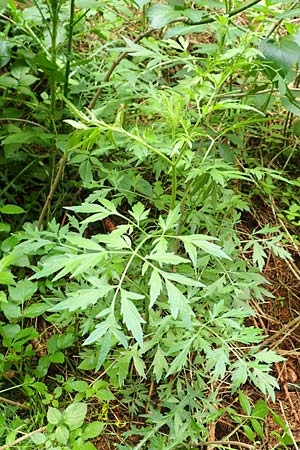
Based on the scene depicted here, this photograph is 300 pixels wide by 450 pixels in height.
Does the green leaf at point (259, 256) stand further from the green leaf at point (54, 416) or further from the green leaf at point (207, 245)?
the green leaf at point (54, 416)

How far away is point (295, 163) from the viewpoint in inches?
91.1

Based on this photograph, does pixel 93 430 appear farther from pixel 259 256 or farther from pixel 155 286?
pixel 259 256

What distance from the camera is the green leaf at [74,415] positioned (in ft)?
4.52

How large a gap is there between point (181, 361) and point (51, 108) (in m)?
1.09

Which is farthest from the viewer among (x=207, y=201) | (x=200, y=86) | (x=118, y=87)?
(x=118, y=87)

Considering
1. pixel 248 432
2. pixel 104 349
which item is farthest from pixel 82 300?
pixel 248 432

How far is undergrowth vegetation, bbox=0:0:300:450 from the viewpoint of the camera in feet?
3.98

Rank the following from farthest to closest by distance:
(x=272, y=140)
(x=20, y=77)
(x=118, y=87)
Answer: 1. (x=272, y=140)
2. (x=20, y=77)
3. (x=118, y=87)

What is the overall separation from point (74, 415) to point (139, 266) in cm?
43

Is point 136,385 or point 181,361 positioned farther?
point 136,385

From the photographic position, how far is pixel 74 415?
1391 millimetres

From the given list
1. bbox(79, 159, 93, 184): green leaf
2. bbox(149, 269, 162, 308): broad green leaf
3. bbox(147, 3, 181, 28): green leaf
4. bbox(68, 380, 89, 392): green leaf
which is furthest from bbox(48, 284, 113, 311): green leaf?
bbox(147, 3, 181, 28): green leaf

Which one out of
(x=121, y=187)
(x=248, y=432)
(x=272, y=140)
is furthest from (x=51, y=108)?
(x=248, y=432)

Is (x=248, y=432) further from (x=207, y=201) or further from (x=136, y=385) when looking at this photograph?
(x=207, y=201)
